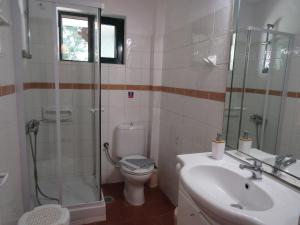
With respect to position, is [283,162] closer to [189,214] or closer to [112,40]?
[189,214]

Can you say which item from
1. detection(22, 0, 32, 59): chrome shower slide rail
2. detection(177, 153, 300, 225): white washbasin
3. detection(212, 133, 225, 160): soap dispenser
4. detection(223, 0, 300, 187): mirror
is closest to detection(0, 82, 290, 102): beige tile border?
detection(223, 0, 300, 187): mirror

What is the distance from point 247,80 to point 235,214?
981 mm

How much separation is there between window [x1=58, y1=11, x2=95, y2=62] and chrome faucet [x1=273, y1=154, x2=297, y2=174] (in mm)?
1908

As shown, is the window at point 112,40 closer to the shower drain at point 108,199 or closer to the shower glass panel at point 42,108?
the shower glass panel at point 42,108

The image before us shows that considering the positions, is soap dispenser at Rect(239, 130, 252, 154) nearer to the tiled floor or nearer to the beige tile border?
the beige tile border

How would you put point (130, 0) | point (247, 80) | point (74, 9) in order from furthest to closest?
point (130, 0), point (74, 9), point (247, 80)

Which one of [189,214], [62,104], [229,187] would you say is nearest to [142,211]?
[189,214]

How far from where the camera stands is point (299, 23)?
1.04m

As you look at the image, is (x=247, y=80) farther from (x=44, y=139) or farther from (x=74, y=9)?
(x=44, y=139)

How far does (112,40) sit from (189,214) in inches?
86.3

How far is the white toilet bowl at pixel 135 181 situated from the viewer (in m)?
2.13

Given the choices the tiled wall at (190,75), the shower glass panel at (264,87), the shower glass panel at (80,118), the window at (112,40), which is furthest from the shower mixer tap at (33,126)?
the shower glass panel at (264,87)

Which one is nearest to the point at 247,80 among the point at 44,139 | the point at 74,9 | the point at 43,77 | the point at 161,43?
the point at 161,43

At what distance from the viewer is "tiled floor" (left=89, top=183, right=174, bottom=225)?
6.73 ft
